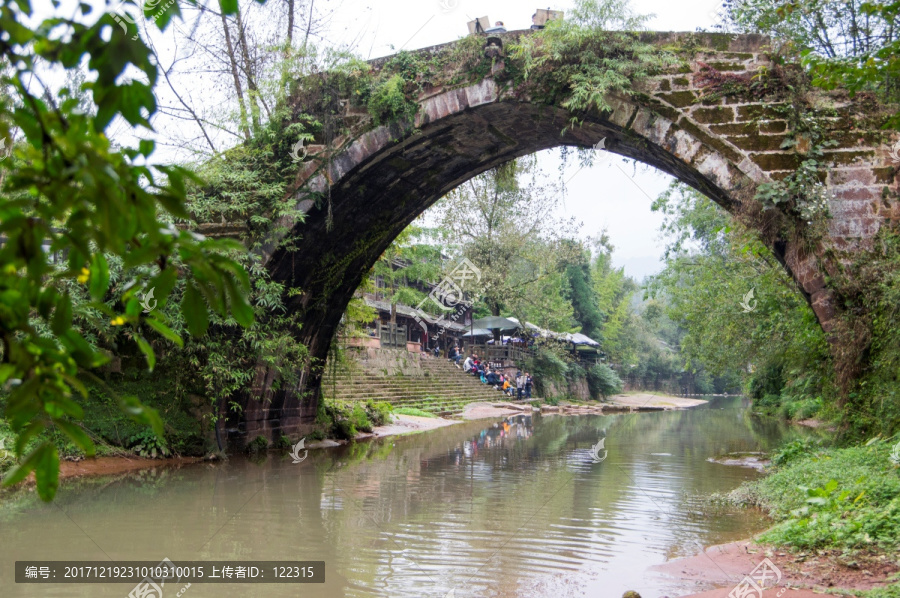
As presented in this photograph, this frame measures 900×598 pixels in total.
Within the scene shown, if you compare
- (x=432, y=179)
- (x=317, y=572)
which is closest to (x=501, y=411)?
(x=432, y=179)

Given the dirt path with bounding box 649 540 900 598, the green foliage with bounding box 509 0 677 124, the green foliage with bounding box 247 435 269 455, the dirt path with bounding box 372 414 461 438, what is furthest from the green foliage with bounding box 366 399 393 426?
the dirt path with bounding box 649 540 900 598

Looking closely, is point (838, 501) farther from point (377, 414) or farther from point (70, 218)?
point (377, 414)

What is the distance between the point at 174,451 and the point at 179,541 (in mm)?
4894

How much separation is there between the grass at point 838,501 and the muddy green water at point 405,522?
18.5 inches

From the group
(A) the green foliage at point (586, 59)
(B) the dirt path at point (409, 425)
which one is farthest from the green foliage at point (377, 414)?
(A) the green foliage at point (586, 59)

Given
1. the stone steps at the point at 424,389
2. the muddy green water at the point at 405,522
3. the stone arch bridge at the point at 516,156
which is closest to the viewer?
the muddy green water at the point at 405,522

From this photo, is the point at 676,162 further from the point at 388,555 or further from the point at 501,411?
the point at 501,411

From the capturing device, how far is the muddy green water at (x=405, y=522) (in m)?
4.52

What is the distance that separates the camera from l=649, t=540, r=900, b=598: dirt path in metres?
3.62

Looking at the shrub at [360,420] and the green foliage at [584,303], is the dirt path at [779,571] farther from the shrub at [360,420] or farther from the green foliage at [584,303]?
the green foliage at [584,303]

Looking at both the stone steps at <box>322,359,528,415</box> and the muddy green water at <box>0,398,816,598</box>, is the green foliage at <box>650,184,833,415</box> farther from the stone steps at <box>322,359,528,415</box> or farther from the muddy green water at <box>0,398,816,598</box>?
the stone steps at <box>322,359,528,415</box>

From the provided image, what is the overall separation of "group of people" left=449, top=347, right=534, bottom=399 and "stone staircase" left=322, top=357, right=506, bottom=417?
0.49 metres

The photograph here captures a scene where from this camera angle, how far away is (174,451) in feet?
33.0
